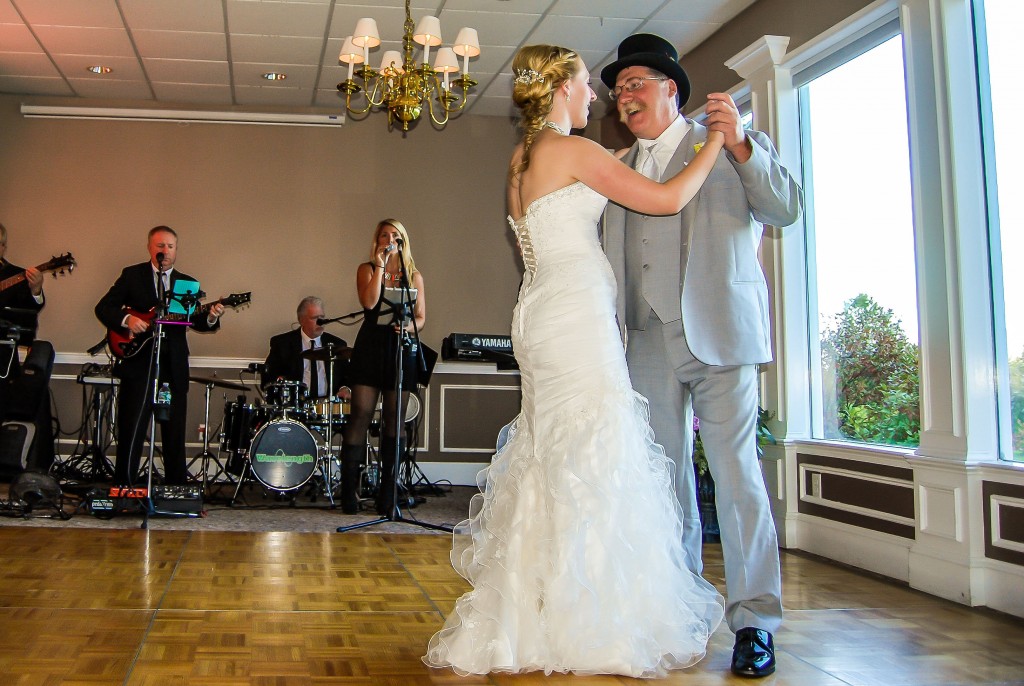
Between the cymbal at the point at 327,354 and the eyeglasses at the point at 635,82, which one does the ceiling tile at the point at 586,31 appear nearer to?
the cymbal at the point at 327,354

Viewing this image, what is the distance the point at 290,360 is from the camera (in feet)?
21.9

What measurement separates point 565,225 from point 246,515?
355 cm

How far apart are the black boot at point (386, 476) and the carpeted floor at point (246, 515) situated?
11 cm

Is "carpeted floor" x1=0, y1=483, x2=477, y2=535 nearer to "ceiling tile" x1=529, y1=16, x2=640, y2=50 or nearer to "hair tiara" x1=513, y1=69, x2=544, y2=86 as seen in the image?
"hair tiara" x1=513, y1=69, x2=544, y2=86

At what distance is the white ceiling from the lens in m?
5.45

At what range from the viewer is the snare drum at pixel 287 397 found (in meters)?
5.84

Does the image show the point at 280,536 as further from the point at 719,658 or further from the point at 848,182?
the point at 848,182

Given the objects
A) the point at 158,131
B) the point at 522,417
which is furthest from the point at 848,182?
the point at 158,131

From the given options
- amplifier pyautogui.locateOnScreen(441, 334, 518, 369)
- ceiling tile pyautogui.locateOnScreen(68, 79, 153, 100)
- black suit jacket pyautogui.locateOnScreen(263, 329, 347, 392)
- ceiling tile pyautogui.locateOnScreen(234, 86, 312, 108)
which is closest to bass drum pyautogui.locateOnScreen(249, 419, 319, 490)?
black suit jacket pyautogui.locateOnScreen(263, 329, 347, 392)

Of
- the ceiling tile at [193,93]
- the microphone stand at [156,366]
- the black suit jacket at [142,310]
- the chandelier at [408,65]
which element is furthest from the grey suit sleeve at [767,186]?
the ceiling tile at [193,93]

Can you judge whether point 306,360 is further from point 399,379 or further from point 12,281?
point 399,379

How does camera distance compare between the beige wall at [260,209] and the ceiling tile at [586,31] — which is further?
the beige wall at [260,209]

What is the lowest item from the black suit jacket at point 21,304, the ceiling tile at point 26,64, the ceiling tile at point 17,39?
the black suit jacket at point 21,304

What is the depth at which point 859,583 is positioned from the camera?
367 cm
